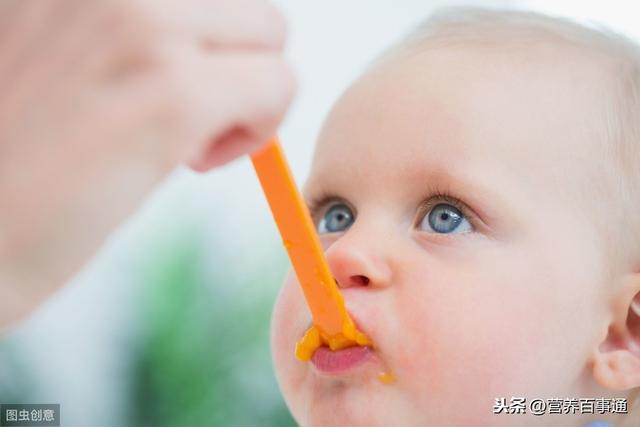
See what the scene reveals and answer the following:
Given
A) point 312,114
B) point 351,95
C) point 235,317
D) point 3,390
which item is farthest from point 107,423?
point 351,95

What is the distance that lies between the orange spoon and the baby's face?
17mm

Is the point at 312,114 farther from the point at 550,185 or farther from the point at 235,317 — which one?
the point at 550,185

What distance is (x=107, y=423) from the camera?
1.58 meters

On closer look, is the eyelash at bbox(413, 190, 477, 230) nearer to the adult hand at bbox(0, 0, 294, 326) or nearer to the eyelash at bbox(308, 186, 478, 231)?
the eyelash at bbox(308, 186, 478, 231)

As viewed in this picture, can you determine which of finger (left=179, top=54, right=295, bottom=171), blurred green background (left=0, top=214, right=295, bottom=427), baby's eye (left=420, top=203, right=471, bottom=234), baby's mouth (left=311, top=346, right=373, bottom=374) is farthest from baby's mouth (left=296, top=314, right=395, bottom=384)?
blurred green background (left=0, top=214, right=295, bottom=427)

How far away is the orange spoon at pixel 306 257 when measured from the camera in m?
0.56

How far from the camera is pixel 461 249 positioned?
0.69 m

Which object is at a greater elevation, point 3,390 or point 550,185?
point 3,390

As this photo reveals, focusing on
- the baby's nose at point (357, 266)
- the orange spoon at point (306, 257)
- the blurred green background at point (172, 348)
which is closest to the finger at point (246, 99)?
the orange spoon at point (306, 257)

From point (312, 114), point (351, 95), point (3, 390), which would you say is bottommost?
point (351, 95)

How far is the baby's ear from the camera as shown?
2.35 ft

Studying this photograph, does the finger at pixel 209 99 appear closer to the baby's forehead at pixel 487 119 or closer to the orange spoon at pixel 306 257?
the orange spoon at pixel 306 257

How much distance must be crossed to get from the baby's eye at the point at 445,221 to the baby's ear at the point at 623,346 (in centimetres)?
13

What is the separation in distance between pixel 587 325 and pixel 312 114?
1.15 metres
